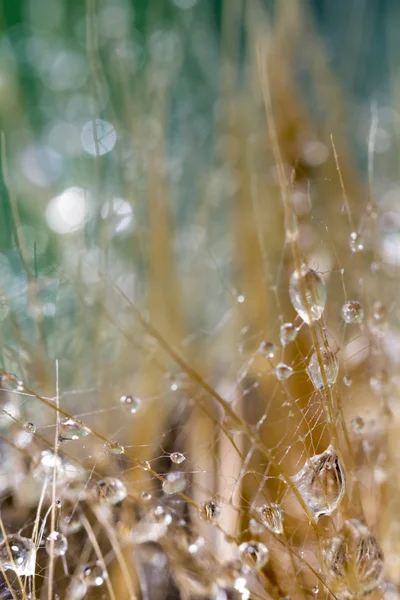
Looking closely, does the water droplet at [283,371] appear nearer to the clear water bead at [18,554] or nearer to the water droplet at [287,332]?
the water droplet at [287,332]

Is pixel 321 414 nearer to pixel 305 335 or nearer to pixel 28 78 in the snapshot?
pixel 305 335

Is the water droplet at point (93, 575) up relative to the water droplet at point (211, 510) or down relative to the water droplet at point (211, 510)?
down

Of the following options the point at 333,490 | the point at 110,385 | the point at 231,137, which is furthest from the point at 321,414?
the point at 231,137

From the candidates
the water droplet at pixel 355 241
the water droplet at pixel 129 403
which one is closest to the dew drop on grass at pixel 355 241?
the water droplet at pixel 355 241

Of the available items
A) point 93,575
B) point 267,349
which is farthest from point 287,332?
point 93,575

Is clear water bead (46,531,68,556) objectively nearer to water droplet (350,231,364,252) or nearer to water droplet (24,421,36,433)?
water droplet (24,421,36,433)

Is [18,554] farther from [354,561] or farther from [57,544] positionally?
[354,561]
